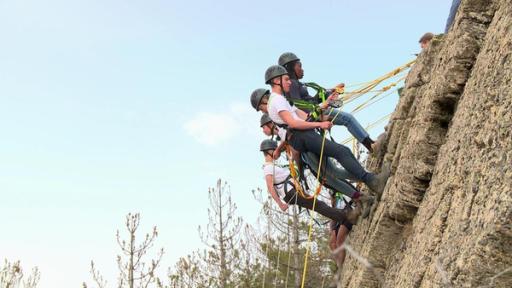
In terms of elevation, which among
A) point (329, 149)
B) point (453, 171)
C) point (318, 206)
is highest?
point (329, 149)

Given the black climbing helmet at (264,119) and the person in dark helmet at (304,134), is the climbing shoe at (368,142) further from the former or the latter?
the black climbing helmet at (264,119)

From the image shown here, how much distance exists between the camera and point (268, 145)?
726cm

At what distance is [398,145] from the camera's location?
566 centimetres

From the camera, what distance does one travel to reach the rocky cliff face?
2.98 m

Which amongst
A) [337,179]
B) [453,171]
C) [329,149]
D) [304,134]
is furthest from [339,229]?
[453,171]

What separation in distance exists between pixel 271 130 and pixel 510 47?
13.0ft

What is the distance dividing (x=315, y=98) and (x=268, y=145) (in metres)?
0.93

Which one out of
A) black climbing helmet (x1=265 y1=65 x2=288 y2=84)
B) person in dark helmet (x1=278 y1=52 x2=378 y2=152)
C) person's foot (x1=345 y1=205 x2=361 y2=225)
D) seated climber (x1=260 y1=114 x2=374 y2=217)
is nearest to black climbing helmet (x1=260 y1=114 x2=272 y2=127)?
person in dark helmet (x1=278 y1=52 x2=378 y2=152)

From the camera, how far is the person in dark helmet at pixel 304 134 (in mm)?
5668

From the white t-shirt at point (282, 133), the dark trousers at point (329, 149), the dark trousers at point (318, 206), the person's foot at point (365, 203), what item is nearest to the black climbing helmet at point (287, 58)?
the white t-shirt at point (282, 133)

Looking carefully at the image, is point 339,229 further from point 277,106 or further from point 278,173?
point 277,106

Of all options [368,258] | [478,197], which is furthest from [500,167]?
[368,258]

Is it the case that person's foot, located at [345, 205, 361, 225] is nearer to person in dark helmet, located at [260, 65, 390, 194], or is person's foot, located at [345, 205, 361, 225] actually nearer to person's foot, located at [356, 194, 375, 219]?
person's foot, located at [356, 194, 375, 219]

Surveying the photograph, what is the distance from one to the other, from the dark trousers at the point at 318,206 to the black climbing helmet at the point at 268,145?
0.81 metres
